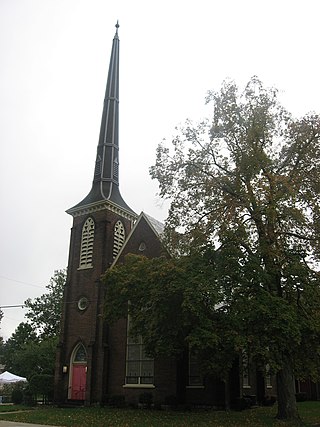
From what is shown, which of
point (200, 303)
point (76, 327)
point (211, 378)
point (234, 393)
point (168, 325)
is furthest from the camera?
point (76, 327)

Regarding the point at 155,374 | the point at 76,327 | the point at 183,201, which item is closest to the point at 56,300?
the point at 76,327

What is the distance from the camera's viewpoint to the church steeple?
33719mm

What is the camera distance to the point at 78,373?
29938 mm

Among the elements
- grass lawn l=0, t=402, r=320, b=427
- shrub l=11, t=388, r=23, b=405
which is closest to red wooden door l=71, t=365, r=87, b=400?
shrub l=11, t=388, r=23, b=405

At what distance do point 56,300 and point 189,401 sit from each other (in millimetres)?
36627

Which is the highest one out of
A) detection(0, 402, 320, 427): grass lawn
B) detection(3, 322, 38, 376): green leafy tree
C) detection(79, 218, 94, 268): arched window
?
detection(79, 218, 94, 268): arched window

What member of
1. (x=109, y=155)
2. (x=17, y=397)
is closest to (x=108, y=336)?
(x=17, y=397)

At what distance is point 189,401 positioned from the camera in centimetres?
2589

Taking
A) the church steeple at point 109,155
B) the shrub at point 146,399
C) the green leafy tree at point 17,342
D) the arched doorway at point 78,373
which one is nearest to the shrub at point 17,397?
the arched doorway at point 78,373

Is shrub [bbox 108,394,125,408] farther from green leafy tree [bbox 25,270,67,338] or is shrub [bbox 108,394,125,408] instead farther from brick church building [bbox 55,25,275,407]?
green leafy tree [bbox 25,270,67,338]

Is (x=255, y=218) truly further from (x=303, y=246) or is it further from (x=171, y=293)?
(x=171, y=293)

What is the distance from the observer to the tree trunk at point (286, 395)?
1961cm

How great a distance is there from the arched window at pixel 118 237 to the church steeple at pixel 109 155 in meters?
1.41

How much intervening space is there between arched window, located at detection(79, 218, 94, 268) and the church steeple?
1469 mm
